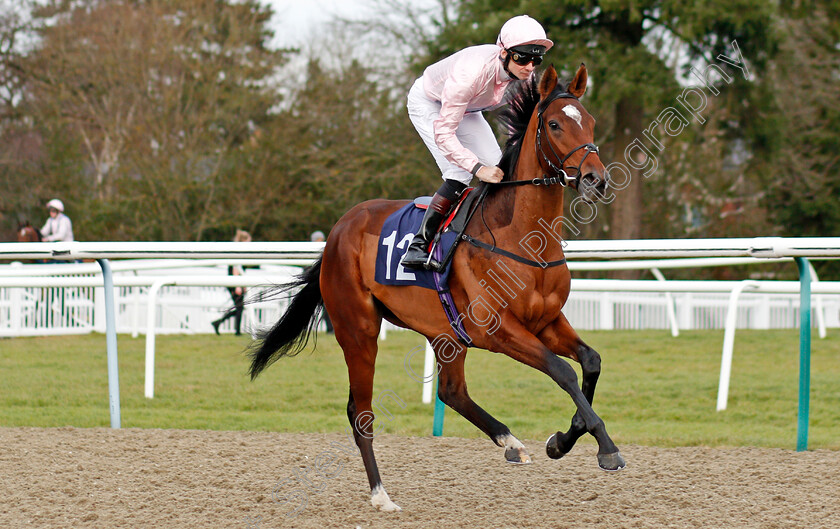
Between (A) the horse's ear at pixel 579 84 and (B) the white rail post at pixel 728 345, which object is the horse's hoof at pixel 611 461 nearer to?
(A) the horse's ear at pixel 579 84

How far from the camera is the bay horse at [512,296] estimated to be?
340cm

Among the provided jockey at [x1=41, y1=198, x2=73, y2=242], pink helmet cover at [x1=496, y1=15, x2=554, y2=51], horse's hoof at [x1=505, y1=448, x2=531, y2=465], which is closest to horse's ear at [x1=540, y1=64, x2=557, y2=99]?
pink helmet cover at [x1=496, y1=15, x2=554, y2=51]

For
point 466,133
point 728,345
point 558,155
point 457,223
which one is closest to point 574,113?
point 558,155

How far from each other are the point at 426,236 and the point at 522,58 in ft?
2.81

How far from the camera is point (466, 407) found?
4.11m

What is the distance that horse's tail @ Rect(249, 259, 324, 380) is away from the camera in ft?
15.2

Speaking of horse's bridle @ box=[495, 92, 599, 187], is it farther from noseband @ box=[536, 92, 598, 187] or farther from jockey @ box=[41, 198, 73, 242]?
jockey @ box=[41, 198, 73, 242]

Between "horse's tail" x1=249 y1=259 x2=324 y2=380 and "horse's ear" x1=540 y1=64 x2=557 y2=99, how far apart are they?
160 centimetres

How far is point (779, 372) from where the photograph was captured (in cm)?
800

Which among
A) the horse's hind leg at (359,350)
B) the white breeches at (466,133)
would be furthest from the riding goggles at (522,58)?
the horse's hind leg at (359,350)

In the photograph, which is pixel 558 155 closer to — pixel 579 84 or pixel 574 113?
pixel 574 113

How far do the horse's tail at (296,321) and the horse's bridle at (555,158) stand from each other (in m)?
1.39

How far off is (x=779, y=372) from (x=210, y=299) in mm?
7126

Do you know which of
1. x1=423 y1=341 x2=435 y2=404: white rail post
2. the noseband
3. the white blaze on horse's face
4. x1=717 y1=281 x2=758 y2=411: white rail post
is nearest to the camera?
the noseband
